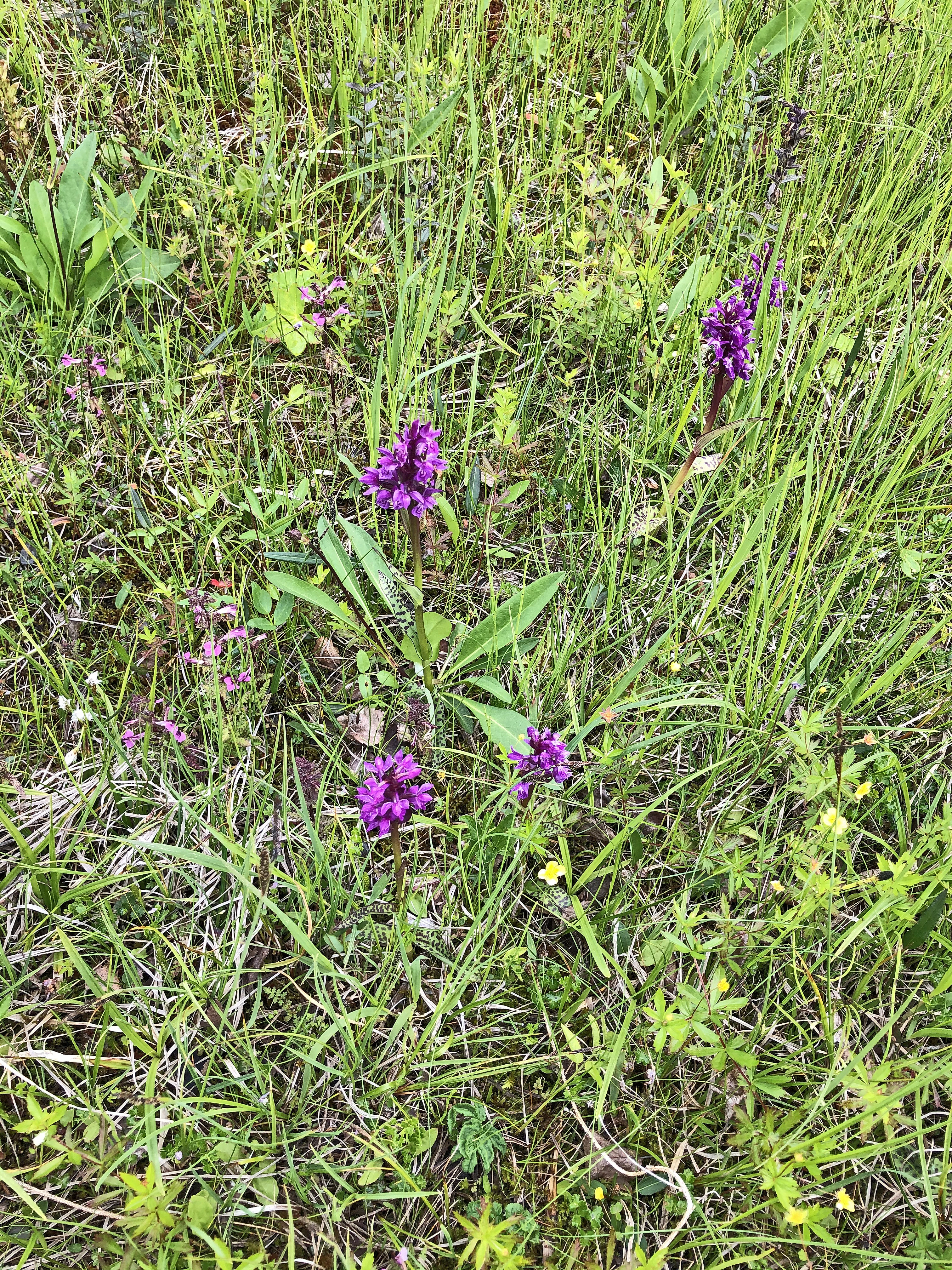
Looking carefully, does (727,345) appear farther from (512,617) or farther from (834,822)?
(834,822)

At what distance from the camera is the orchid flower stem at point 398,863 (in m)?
1.48

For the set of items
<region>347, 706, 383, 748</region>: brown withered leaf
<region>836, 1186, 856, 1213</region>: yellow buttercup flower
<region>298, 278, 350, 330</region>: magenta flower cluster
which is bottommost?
<region>836, 1186, 856, 1213</region>: yellow buttercup flower

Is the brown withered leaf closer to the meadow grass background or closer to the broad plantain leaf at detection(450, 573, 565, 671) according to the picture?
the meadow grass background

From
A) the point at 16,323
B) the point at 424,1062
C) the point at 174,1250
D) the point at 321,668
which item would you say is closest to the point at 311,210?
the point at 16,323

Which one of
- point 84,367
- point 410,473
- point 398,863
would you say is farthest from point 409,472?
point 84,367

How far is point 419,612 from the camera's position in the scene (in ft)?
5.82

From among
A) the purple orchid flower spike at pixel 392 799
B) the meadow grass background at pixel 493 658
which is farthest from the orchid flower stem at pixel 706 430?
the purple orchid flower spike at pixel 392 799

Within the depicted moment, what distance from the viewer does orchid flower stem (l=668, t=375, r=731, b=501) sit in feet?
6.54

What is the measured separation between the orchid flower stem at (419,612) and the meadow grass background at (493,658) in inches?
3.3

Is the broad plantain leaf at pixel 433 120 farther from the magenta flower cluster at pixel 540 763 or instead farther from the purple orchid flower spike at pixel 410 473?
the magenta flower cluster at pixel 540 763

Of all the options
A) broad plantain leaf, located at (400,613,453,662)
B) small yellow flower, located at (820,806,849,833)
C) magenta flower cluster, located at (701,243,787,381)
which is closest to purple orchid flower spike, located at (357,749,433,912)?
broad plantain leaf, located at (400,613,453,662)

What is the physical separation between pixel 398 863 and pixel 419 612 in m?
0.51

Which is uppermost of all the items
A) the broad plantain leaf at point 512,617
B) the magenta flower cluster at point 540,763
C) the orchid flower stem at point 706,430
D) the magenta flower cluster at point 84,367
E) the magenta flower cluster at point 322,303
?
the magenta flower cluster at point 322,303

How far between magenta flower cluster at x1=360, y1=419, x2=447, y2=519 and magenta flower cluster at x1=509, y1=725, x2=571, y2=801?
0.49m
